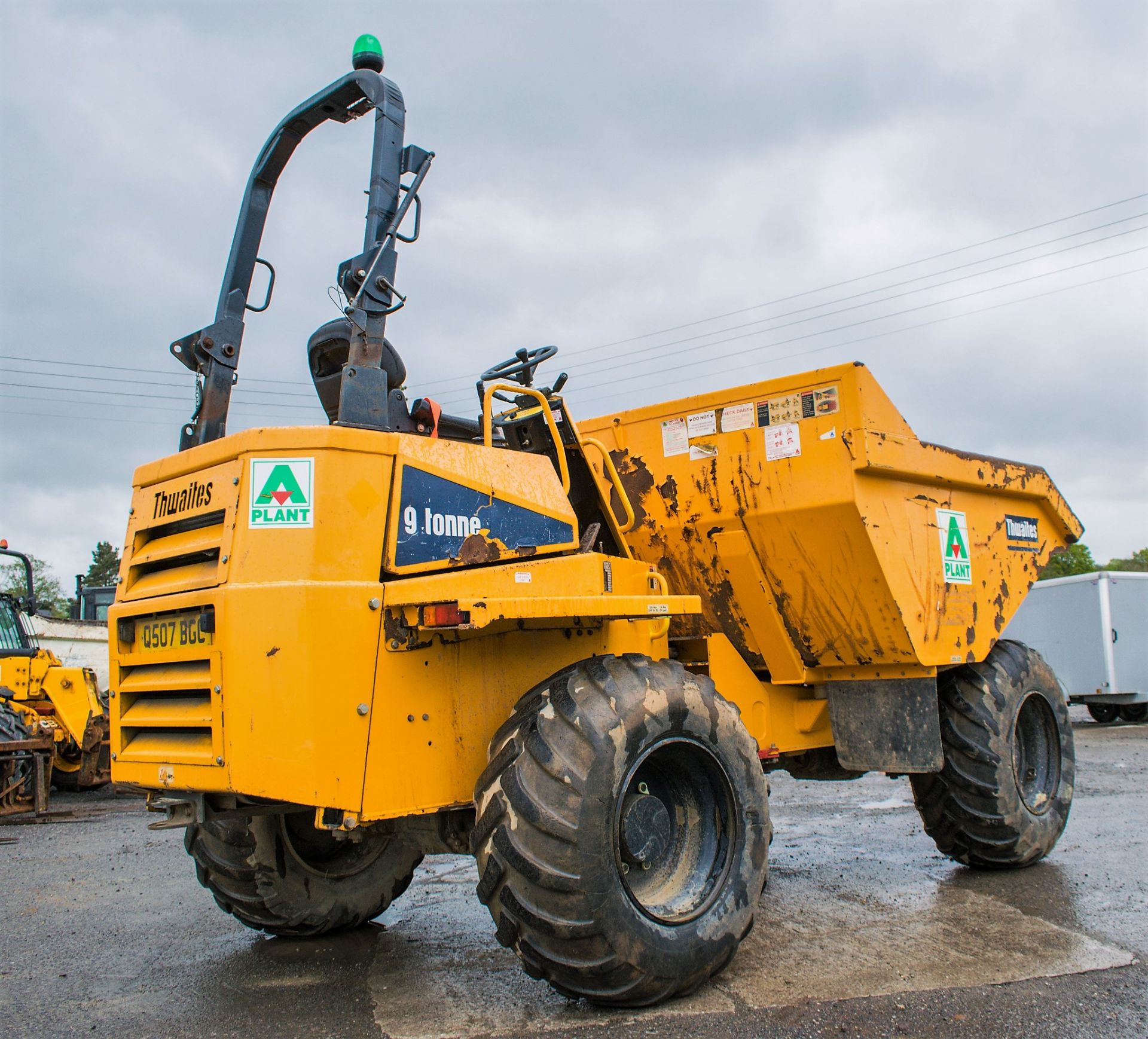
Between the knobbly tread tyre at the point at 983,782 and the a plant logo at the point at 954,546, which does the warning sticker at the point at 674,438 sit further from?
the knobbly tread tyre at the point at 983,782

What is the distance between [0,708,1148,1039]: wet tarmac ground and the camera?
148 inches

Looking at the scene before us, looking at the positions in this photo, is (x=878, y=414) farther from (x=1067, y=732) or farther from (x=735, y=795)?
(x=1067, y=732)

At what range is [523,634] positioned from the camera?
4277 mm

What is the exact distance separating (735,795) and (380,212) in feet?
8.94

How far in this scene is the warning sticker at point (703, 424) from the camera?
559 centimetres

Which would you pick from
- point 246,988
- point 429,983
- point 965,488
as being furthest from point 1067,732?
point 246,988

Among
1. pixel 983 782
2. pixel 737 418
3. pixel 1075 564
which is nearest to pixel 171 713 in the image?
pixel 737 418

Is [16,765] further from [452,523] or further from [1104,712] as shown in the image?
[1104,712]

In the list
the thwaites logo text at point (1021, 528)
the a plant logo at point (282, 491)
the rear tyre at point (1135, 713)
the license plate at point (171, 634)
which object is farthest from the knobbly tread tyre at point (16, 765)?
the rear tyre at point (1135, 713)

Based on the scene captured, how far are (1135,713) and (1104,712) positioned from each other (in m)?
0.55

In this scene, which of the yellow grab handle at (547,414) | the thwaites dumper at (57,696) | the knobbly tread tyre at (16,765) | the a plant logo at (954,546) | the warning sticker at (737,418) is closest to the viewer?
the yellow grab handle at (547,414)

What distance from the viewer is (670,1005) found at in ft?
12.7

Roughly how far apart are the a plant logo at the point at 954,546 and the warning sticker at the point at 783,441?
3.58ft

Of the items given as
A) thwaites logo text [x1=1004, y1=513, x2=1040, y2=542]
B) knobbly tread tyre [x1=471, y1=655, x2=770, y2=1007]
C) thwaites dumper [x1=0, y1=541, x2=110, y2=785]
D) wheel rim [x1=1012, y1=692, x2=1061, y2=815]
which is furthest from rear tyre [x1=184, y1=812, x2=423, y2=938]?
thwaites dumper [x1=0, y1=541, x2=110, y2=785]
